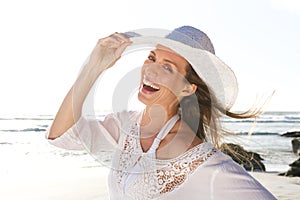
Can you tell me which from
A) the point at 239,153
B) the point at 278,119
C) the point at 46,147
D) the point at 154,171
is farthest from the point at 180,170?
the point at 278,119

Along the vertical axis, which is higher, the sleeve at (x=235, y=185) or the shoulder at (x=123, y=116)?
the shoulder at (x=123, y=116)

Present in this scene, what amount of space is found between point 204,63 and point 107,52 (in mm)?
336

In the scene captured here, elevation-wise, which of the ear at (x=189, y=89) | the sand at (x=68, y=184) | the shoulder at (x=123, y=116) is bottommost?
the sand at (x=68, y=184)

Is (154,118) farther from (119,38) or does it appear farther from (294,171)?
(294,171)

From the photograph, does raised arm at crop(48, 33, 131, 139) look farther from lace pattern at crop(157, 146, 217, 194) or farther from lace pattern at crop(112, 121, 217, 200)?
lace pattern at crop(157, 146, 217, 194)

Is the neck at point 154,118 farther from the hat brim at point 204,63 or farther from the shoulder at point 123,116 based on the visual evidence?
the hat brim at point 204,63

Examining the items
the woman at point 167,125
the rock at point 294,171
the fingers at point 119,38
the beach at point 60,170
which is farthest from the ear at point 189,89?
the rock at point 294,171

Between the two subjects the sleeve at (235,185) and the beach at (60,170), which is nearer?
the sleeve at (235,185)

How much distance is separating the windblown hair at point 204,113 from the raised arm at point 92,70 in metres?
0.34

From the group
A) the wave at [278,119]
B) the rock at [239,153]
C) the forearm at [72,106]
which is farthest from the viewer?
the wave at [278,119]

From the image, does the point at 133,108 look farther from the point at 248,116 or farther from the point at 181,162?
the point at 248,116

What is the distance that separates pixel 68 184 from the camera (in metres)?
7.12

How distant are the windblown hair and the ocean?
9 centimetres

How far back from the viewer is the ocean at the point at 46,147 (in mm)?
9320
